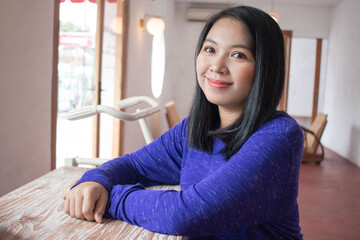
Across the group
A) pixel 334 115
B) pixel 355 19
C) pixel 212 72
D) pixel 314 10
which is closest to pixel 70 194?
pixel 212 72

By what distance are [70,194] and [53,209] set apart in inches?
2.3

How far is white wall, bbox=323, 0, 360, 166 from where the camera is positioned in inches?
257

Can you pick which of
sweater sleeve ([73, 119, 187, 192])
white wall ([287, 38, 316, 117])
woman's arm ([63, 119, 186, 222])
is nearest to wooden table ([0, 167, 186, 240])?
woman's arm ([63, 119, 186, 222])

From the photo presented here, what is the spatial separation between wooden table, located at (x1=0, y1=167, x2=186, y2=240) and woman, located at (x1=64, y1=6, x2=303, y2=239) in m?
0.03

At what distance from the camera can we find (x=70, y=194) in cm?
92

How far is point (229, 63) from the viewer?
3.27ft

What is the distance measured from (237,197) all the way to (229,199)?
20 mm

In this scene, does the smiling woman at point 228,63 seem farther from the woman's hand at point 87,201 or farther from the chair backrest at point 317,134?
the chair backrest at point 317,134

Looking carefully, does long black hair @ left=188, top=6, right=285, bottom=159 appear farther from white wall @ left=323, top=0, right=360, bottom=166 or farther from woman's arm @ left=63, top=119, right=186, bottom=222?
white wall @ left=323, top=0, right=360, bottom=166

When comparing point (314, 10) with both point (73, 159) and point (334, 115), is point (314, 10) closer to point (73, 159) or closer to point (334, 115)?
point (334, 115)

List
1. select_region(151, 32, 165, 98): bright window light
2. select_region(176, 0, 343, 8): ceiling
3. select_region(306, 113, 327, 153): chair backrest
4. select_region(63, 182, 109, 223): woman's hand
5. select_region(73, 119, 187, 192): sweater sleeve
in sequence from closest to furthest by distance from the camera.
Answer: select_region(63, 182, 109, 223): woman's hand
select_region(73, 119, 187, 192): sweater sleeve
select_region(306, 113, 327, 153): chair backrest
select_region(151, 32, 165, 98): bright window light
select_region(176, 0, 343, 8): ceiling

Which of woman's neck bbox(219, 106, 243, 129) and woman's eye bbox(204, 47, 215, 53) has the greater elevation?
woman's eye bbox(204, 47, 215, 53)

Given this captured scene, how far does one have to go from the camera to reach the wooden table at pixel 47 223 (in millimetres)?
777

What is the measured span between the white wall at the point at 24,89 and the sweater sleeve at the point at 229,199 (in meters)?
1.36
